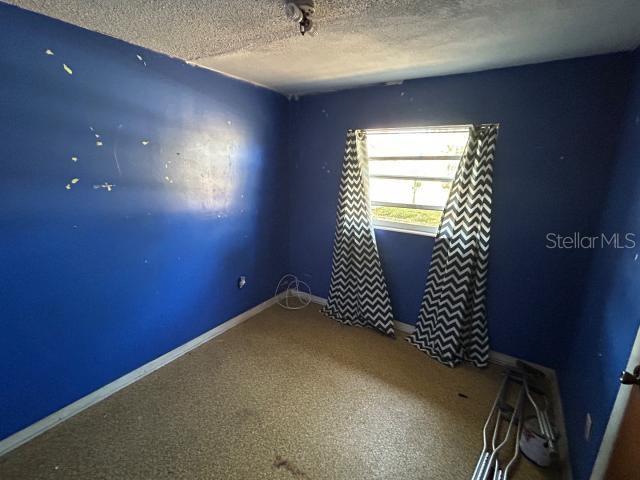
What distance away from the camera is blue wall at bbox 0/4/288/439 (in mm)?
1312

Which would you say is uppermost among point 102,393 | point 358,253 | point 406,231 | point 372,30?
point 372,30

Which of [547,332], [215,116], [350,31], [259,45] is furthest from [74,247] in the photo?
[547,332]

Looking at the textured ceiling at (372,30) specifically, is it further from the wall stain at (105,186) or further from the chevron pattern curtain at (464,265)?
the wall stain at (105,186)

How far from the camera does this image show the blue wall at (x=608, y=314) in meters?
1.11

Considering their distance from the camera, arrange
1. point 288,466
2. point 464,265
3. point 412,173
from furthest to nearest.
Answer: point 412,173 < point 464,265 < point 288,466

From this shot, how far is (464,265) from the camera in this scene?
2.09 m

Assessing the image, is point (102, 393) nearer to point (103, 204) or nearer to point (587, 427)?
point (103, 204)

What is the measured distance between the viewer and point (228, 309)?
2.52 metres

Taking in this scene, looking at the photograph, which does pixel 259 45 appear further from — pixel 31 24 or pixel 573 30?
pixel 573 30

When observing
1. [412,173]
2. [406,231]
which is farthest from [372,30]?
[406,231]

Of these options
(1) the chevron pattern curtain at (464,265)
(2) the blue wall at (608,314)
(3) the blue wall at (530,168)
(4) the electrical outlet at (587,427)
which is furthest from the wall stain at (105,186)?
(4) the electrical outlet at (587,427)

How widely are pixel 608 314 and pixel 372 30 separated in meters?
1.71

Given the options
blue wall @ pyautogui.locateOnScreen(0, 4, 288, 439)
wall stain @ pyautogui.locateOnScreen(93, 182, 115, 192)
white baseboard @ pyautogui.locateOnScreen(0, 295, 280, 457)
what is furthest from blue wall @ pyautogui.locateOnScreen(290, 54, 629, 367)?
wall stain @ pyautogui.locateOnScreen(93, 182, 115, 192)

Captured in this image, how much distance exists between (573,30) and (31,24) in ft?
8.02
